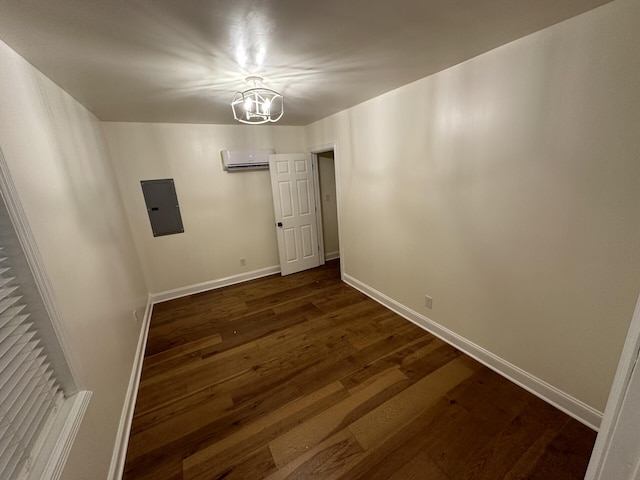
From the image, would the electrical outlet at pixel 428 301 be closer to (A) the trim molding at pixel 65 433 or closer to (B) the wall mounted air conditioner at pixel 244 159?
(A) the trim molding at pixel 65 433

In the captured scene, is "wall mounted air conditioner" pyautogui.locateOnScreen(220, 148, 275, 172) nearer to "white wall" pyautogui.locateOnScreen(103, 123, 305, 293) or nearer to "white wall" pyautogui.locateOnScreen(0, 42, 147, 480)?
"white wall" pyautogui.locateOnScreen(103, 123, 305, 293)

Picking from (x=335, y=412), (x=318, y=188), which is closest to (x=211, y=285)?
(x=318, y=188)

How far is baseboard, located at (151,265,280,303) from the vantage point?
3.58 meters

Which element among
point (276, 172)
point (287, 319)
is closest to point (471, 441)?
point (287, 319)

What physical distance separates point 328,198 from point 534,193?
10.7 ft

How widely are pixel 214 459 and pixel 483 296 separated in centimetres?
221

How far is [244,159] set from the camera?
12.0 feet

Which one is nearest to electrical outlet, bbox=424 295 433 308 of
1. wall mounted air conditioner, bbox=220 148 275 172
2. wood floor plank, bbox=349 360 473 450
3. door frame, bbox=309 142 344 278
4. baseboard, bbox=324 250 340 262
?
wood floor plank, bbox=349 360 473 450

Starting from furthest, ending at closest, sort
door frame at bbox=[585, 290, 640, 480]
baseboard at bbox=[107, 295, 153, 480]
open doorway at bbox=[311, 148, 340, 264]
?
open doorway at bbox=[311, 148, 340, 264] < baseboard at bbox=[107, 295, 153, 480] < door frame at bbox=[585, 290, 640, 480]

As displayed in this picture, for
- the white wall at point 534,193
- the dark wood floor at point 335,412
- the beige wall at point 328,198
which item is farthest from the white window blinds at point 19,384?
the beige wall at point 328,198

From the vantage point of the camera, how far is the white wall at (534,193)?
132cm

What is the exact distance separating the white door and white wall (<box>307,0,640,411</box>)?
5.40ft

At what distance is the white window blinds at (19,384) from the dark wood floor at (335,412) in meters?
0.77

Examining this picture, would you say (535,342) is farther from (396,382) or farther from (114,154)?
(114,154)
